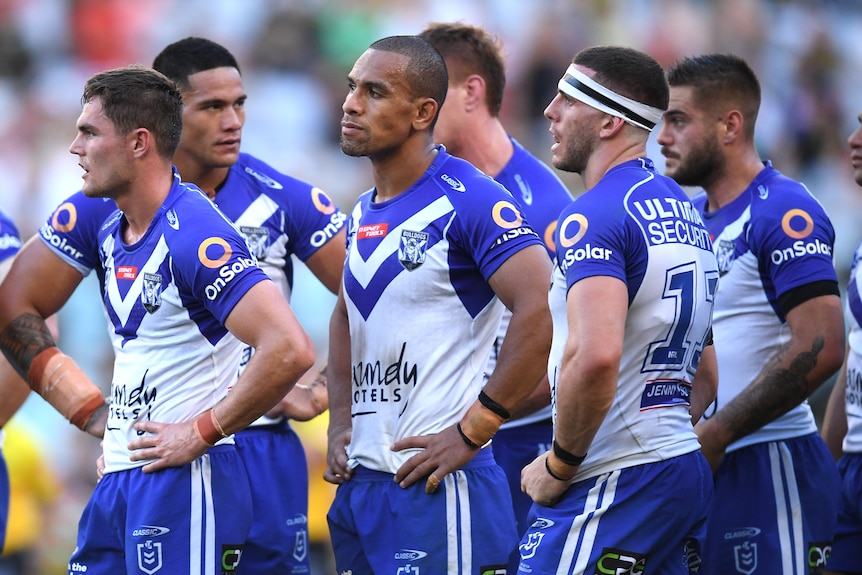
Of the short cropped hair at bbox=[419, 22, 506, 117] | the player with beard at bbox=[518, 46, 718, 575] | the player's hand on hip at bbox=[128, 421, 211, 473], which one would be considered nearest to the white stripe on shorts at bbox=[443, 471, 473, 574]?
the player with beard at bbox=[518, 46, 718, 575]

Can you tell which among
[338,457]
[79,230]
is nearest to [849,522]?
[338,457]

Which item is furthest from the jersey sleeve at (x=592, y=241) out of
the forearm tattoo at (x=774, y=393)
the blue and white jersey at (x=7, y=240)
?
the blue and white jersey at (x=7, y=240)

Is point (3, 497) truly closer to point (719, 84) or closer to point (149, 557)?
point (149, 557)

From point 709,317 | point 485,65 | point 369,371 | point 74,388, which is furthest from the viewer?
point 485,65

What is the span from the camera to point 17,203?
12.4m

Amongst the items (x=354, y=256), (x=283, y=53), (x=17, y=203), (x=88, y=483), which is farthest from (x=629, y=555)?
(x=283, y=53)

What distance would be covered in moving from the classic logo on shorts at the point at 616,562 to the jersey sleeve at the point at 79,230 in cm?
262

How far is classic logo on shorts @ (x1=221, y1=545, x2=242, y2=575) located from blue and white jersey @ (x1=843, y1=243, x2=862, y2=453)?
3.11 m

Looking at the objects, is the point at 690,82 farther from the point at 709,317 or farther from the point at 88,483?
the point at 88,483

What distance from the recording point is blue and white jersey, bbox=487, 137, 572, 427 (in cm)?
650

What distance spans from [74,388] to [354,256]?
1.43 metres

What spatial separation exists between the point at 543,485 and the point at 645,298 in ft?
2.60

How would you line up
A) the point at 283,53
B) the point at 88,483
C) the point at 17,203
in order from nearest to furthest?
the point at 88,483 < the point at 17,203 < the point at 283,53

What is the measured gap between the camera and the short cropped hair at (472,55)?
7129mm
